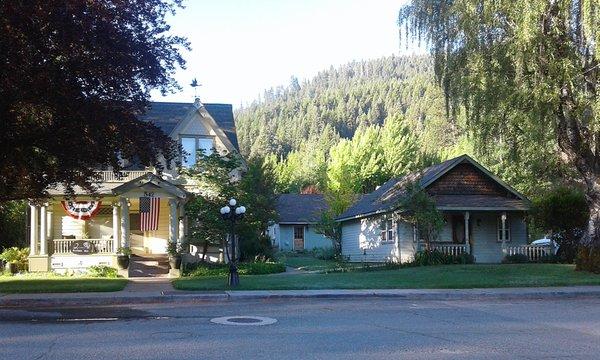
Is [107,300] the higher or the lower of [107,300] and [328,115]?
the lower

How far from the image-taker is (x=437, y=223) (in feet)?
93.0

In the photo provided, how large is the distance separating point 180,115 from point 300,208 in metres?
26.8

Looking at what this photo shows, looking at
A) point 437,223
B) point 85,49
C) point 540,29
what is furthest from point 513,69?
point 85,49

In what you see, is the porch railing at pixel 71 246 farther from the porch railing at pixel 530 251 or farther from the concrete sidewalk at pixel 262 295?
the porch railing at pixel 530 251

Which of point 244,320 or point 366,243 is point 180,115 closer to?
point 366,243

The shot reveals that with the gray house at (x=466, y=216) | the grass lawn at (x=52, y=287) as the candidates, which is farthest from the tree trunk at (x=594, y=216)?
the grass lawn at (x=52, y=287)

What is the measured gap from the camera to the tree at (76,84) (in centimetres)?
1492

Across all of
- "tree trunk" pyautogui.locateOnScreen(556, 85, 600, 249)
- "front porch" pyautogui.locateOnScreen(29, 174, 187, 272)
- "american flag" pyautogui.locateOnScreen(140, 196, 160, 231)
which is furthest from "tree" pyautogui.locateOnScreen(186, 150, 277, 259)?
"tree trunk" pyautogui.locateOnScreen(556, 85, 600, 249)

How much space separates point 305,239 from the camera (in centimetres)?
5809

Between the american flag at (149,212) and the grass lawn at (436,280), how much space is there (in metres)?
5.53

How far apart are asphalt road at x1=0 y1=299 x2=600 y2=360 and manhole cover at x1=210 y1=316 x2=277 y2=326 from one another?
10.3 inches

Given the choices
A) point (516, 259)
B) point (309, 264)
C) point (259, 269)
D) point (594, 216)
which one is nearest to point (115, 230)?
point (259, 269)

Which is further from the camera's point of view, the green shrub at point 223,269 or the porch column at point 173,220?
the porch column at point 173,220

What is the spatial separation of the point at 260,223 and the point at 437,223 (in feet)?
28.7
